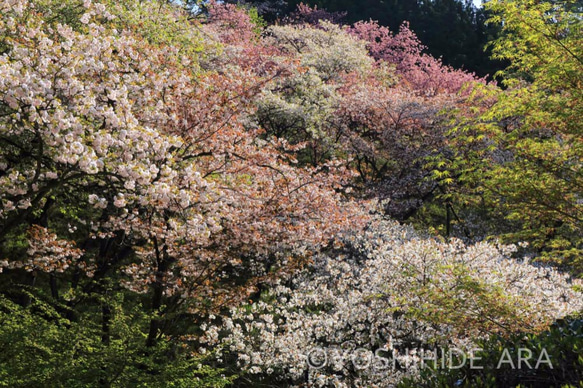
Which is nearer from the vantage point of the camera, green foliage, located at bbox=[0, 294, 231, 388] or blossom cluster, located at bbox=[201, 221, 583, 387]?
green foliage, located at bbox=[0, 294, 231, 388]

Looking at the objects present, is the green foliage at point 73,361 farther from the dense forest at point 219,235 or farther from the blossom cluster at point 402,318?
the blossom cluster at point 402,318

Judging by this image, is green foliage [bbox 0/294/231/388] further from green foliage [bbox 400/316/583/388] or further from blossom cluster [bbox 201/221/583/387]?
green foliage [bbox 400/316/583/388]

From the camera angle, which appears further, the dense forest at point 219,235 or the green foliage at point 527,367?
the dense forest at point 219,235

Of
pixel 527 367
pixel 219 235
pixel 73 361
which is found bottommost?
pixel 73 361

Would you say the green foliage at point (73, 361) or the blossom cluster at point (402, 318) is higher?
the blossom cluster at point (402, 318)

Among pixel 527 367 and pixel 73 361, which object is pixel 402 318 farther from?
pixel 73 361

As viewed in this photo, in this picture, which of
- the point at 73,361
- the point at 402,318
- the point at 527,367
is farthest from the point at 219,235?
the point at 527,367

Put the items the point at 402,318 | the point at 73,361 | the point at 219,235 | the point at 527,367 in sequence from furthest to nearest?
the point at 219,235, the point at 402,318, the point at 73,361, the point at 527,367

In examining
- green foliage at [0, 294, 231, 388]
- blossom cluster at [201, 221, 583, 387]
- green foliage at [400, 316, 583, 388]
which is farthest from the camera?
blossom cluster at [201, 221, 583, 387]

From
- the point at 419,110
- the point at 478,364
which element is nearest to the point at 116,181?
the point at 478,364

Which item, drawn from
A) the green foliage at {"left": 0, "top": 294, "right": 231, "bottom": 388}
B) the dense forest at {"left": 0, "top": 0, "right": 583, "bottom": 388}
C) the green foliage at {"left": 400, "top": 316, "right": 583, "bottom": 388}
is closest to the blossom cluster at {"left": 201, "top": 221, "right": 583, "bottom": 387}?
the dense forest at {"left": 0, "top": 0, "right": 583, "bottom": 388}

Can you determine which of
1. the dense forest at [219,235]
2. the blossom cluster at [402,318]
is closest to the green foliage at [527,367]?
the dense forest at [219,235]

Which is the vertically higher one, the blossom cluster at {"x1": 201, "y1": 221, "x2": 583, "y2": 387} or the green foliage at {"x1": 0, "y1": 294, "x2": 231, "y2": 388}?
the blossom cluster at {"x1": 201, "y1": 221, "x2": 583, "y2": 387}

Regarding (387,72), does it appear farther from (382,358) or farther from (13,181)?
(13,181)
